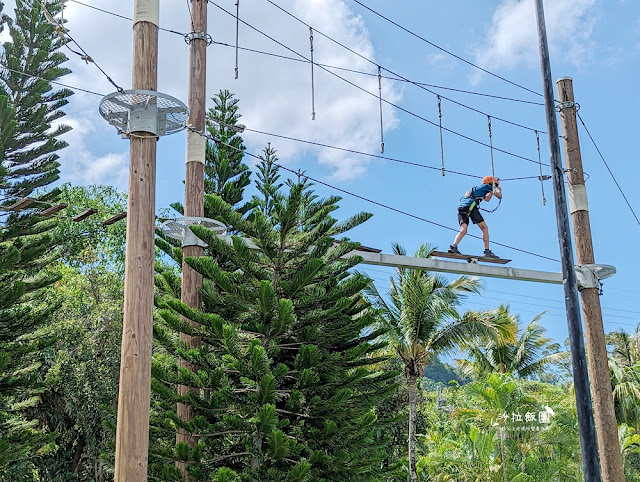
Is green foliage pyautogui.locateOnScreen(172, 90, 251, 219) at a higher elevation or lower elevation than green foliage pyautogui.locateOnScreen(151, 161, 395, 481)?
higher

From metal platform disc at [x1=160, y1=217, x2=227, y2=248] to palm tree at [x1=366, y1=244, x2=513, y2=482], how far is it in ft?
22.0

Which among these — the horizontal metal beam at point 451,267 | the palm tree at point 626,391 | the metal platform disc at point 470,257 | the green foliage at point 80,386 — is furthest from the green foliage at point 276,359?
the palm tree at point 626,391

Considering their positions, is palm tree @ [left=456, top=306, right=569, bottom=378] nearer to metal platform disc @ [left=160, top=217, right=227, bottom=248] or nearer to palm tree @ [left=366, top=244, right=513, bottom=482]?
palm tree @ [left=366, top=244, right=513, bottom=482]

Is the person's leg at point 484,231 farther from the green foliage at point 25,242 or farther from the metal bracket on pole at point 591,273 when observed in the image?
the green foliage at point 25,242

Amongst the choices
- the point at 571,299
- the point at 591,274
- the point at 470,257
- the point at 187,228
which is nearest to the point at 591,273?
the point at 591,274

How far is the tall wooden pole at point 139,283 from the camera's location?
4191 millimetres

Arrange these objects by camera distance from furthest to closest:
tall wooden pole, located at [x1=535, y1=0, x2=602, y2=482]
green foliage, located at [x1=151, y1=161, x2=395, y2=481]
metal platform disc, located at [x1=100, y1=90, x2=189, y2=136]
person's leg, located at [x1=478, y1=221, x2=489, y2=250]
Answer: person's leg, located at [x1=478, y1=221, x2=489, y2=250], green foliage, located at [x1=151, y1=161, x2=395, y2=481], tall wooden pole, located at [x1=535, y1=0, x2=602, y2=482], metal platform disc, located at [x1=100, y1=90, x2=189, y2=136]

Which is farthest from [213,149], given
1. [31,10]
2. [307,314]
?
[31,10]

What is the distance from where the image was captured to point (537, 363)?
17.9 m

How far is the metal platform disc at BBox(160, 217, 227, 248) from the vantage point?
604cm

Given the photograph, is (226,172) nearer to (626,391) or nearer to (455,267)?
(455,267)

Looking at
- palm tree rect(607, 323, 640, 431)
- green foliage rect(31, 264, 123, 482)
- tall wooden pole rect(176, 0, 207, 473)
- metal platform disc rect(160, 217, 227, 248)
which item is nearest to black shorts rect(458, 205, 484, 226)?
metal platform disc rect(160, 217, 227, 248)

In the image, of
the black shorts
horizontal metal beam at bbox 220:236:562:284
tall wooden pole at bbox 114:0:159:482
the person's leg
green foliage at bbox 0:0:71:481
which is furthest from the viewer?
green foliage at bbox 0:0:71:481

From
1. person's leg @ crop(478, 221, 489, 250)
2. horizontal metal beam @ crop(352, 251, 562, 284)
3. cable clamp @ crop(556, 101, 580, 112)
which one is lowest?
horizontal metal beam @ crop(352, 251, 562, 284)
